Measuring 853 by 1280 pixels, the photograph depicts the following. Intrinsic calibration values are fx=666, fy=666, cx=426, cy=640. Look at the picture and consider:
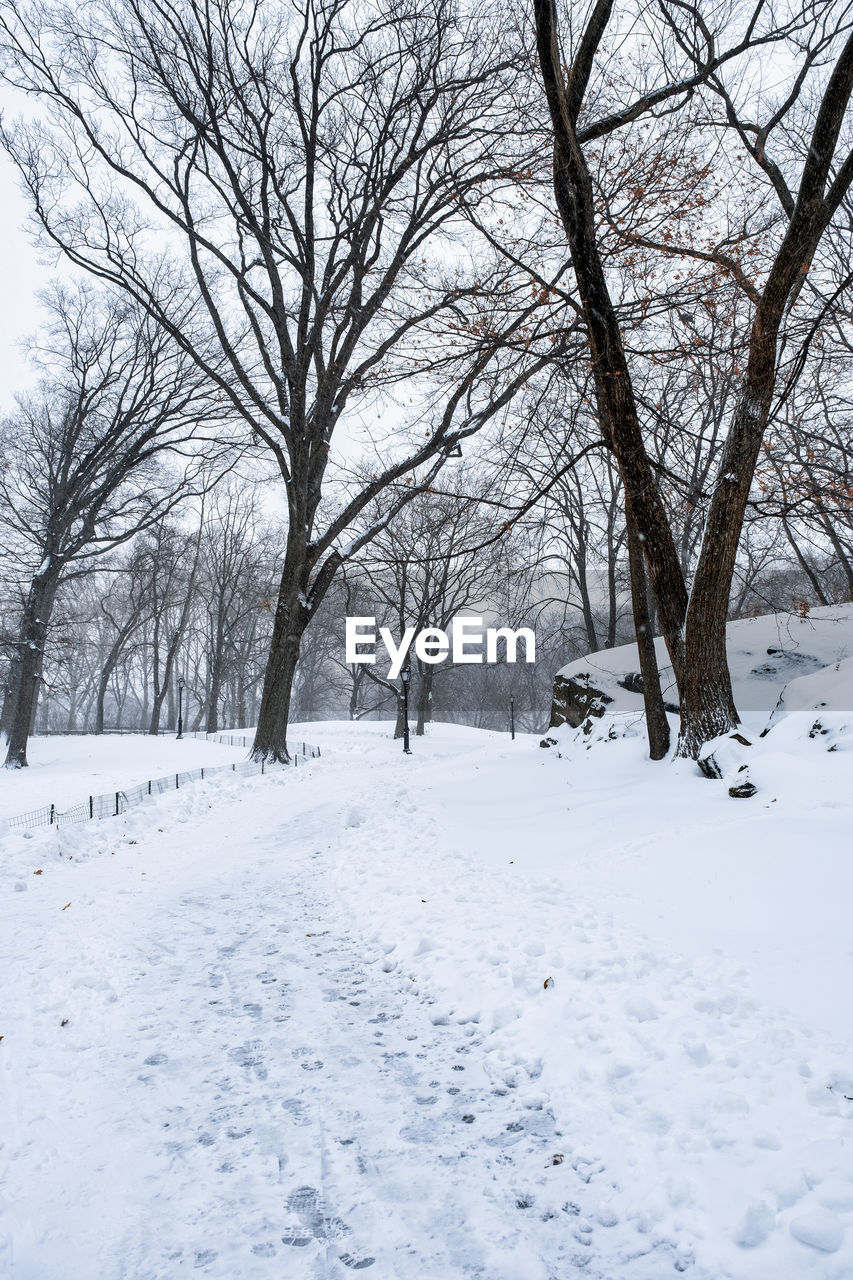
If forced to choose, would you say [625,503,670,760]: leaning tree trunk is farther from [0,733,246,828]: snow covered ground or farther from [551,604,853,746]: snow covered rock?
[0,733,246,828]: snow covered ground

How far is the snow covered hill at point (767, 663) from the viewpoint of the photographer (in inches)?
368

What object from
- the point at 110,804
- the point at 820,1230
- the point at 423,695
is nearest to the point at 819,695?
the point at 820,1230

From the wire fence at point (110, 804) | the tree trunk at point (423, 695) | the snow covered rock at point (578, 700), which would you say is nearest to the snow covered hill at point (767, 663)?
the snow covered rock at point (578, 700)

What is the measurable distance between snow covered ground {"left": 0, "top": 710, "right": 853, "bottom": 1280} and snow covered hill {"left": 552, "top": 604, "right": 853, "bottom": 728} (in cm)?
296

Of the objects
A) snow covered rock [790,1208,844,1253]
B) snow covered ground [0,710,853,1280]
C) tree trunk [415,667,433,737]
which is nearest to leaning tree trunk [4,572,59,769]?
snow covered ground [0,710,853,1280]

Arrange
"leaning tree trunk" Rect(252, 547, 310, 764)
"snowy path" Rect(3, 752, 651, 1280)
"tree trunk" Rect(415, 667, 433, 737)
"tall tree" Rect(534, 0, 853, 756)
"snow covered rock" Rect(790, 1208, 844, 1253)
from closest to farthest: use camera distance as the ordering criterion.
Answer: "snow covered rock" Rect(790, 1208, 844, 1253)
"snowy path" Rect(3, 752, 651, 1280)
"tall tree" Rect(534, 0, 853, 756)
"leaning tree trunk" Rect(252, 547, 310, 764)
"tree trunk" Rect(415, 667, 433, 737)

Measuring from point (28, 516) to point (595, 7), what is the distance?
23.1 meters

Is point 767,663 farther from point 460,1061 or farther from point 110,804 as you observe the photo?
point 110,804

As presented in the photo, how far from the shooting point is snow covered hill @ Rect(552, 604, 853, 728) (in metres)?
9.36

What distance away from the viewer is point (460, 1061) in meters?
3.24

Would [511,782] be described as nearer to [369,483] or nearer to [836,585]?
[369,483]

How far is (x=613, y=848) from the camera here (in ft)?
19.6

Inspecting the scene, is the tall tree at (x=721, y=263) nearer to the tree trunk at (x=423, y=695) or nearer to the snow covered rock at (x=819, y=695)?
the snow covered rock at (x=819, y=695)

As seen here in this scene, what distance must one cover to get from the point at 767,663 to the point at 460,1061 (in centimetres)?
879
